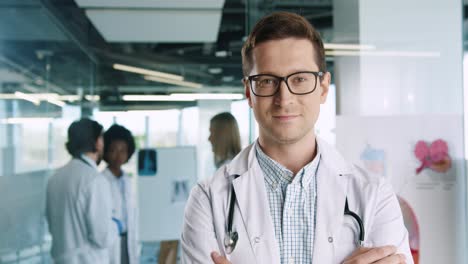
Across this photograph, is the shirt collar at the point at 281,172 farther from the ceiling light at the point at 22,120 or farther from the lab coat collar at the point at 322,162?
the ceiling light at the point at 22,120

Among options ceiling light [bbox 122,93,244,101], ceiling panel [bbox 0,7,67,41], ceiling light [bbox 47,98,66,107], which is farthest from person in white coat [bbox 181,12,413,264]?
ceiling light [bbox 122,93,244,101]

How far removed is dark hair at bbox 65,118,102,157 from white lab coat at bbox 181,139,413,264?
2.51 m

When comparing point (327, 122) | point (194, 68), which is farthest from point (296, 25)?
point (194, 68)

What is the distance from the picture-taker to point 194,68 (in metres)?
4.23

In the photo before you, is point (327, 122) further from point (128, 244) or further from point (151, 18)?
point (128, 244)

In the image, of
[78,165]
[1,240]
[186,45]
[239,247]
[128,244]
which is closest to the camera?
[239,247]

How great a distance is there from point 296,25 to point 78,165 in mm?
2692

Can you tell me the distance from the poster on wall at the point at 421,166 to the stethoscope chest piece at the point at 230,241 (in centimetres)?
194

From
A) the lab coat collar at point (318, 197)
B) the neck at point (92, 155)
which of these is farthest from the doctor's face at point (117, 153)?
the lab coat collar at point (318, 197)

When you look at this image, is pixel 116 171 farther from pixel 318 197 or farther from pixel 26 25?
pixel 318 197

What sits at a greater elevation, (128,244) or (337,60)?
(337,60)

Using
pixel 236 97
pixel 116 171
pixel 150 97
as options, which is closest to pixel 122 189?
pixel 116 171

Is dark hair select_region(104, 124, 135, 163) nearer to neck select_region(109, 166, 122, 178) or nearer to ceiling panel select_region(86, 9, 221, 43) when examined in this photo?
neck select_region(109, 166, 122, 178)

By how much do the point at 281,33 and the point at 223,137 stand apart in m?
2.59
